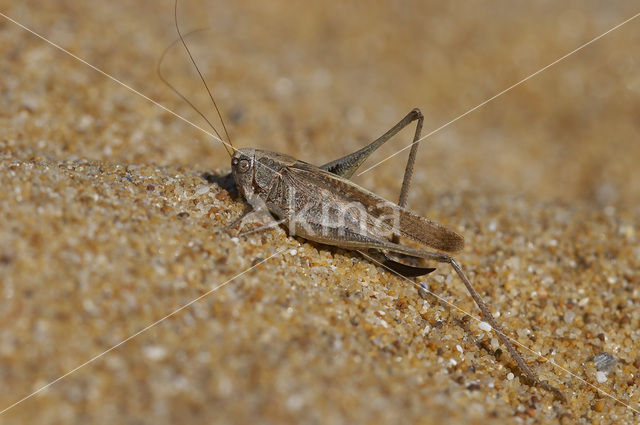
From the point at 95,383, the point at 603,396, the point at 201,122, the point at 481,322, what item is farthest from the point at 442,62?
the point at 95,383

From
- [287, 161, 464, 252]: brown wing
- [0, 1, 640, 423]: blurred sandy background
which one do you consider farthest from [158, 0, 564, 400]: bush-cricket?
[0, 1, 640, 423]: blurred sandy background

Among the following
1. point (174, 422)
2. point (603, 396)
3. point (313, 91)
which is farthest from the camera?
point (313, 91)

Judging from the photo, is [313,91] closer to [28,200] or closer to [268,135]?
[268,135]

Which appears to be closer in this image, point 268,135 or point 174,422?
point 174,422

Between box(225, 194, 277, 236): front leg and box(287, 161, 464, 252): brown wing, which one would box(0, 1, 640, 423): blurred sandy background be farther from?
box(287, 161, 464, 252): brown wing

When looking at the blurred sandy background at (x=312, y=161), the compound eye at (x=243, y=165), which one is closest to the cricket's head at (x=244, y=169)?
the compound eye at (x=243, y=165)

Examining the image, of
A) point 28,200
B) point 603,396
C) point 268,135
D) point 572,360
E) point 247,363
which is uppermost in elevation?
point 268,135

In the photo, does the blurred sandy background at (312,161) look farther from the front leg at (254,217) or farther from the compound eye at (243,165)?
the compound eye at (243,165)

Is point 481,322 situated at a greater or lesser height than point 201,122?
lesser
